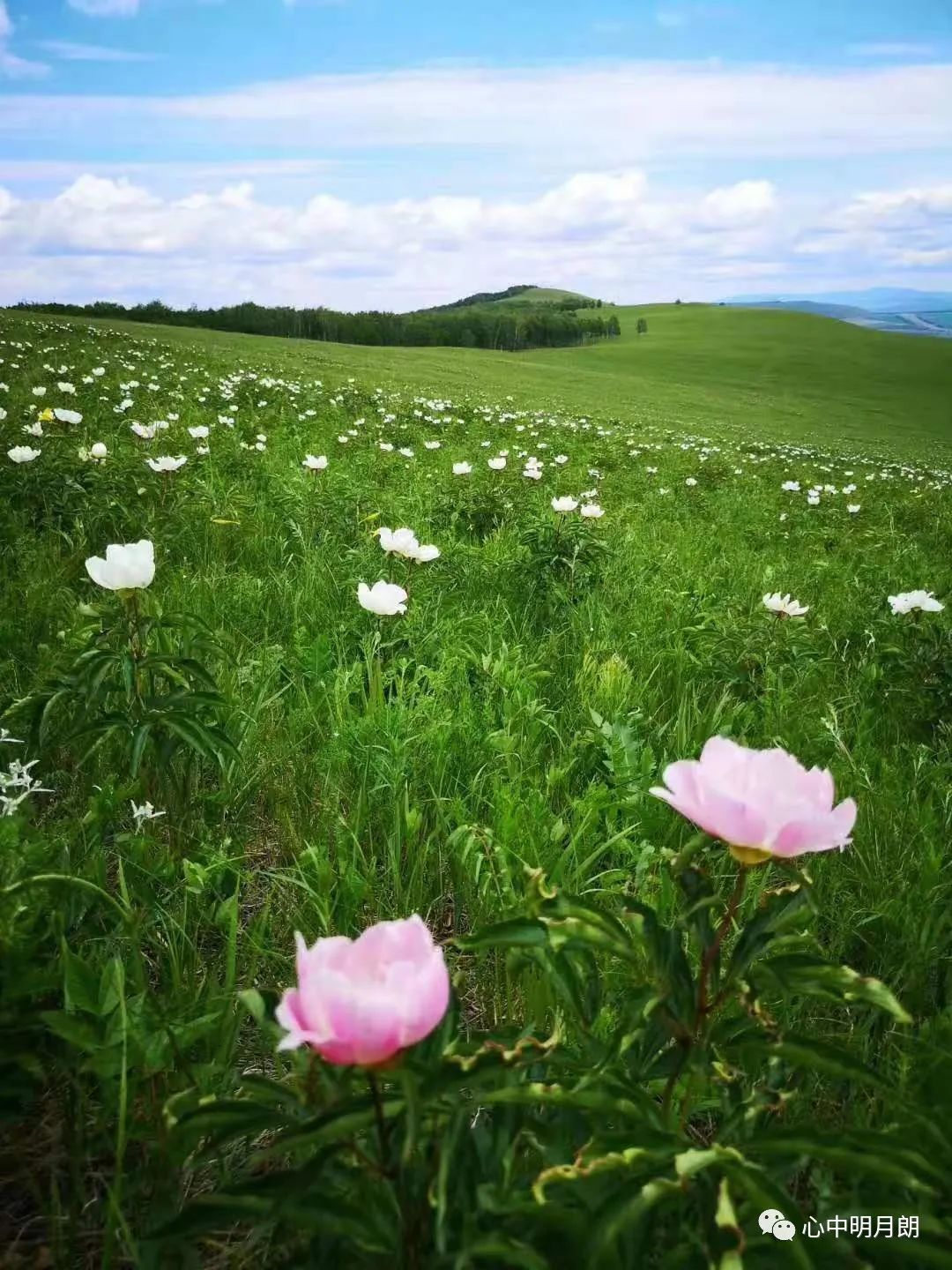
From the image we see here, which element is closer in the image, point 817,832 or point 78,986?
point 817,832

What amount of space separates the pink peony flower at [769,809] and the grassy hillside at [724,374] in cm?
1543

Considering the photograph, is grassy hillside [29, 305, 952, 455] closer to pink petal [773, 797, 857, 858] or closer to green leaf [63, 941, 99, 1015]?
green leaf [63, 941, 99, 1015]

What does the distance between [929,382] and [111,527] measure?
4956 centimetres

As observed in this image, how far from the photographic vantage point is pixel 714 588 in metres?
4.21

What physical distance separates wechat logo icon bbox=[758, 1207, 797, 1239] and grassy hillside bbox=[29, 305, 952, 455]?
15711mm

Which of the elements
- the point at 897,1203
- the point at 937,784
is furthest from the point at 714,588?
the point at 897,1203

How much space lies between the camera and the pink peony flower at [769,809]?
2.99 ft

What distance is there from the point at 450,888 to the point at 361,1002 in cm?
124

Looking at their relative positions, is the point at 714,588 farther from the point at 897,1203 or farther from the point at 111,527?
the point at 897,1203

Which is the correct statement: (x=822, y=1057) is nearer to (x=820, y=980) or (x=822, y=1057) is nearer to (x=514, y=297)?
(x=820, y=980)

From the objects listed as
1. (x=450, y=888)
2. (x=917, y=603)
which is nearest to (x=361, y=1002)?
(x=450, y=888)

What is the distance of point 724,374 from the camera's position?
154 feet

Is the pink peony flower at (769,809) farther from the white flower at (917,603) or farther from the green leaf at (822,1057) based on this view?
the white flower at (917,603)

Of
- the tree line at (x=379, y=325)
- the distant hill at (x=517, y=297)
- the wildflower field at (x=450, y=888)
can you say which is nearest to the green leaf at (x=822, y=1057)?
the wildflower field at (x=450, y=888)
